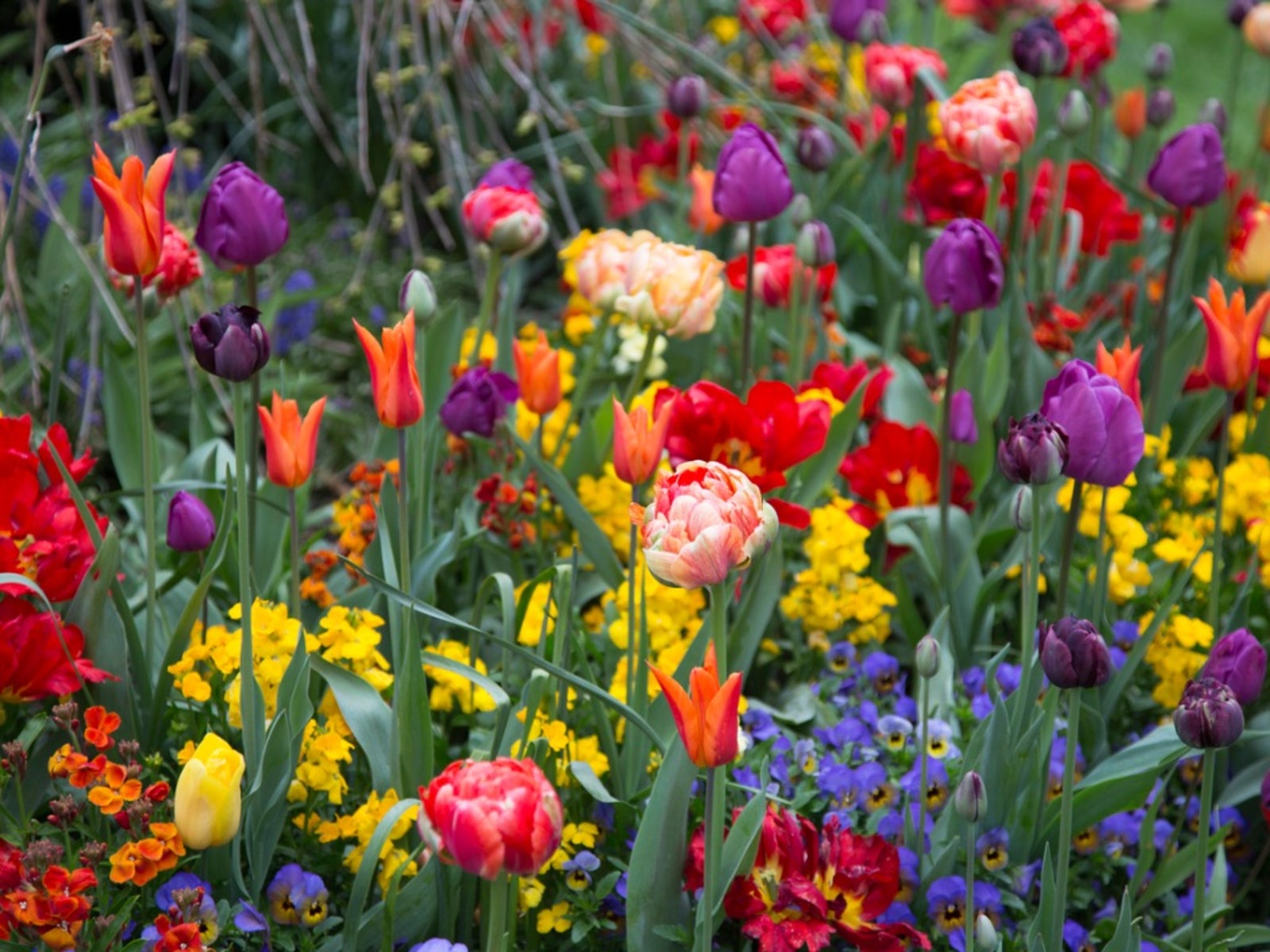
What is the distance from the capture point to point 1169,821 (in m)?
1.80

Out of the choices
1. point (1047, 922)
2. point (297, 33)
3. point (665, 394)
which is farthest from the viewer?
point (297, 33)

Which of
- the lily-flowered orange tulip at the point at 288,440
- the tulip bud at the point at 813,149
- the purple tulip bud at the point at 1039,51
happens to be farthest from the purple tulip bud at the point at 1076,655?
the purple tulip bud at the point at 1039,51

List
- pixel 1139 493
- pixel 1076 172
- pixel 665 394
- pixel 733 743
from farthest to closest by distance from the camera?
pixel 1076 172 < pixel 1139 493 < pixel 665 394 < pixel 733 743

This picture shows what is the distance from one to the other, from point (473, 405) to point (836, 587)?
20.6 inches

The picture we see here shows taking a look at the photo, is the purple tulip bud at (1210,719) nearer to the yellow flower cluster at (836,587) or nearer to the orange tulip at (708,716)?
the orange tulip at (708,716)

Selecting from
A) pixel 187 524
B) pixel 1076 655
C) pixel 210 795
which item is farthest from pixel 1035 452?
pixel 187 524

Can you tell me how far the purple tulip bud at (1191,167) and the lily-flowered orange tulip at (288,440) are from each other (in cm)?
129

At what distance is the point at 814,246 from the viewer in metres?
1.95

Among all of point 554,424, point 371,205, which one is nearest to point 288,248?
point 371,205

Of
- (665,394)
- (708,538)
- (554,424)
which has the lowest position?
(554,424)

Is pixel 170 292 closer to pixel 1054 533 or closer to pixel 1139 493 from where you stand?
pixel 1054 533

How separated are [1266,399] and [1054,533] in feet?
1.37

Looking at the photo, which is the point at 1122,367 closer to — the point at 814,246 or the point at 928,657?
the point at 928,657

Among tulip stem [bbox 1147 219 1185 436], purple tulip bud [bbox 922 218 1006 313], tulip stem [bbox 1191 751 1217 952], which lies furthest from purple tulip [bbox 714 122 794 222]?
tulip stem [bbox 1191 751 1217 952]
